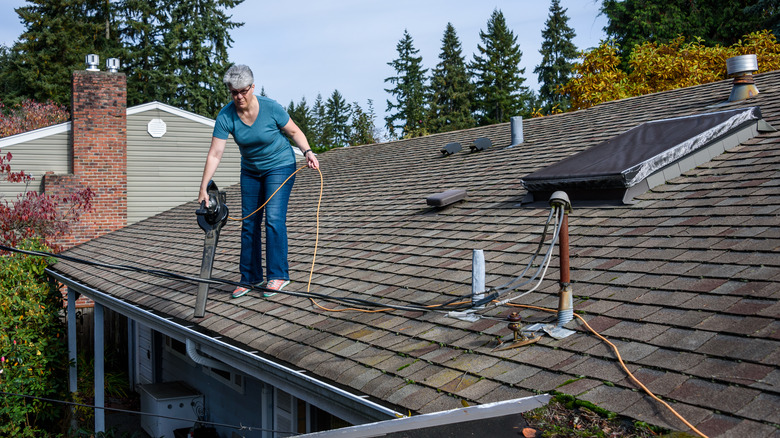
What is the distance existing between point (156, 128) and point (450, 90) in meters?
34.6

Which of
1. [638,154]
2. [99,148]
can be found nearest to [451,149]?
[638,154]

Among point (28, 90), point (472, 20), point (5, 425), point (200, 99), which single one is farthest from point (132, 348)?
point (472, 20)

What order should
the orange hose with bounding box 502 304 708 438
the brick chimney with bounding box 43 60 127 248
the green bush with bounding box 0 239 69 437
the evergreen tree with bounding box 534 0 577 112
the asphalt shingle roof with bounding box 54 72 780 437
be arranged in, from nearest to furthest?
the orange hose with bounding box 502 304 708 438 < the asphalt shingle roof with bounding box 54 72 780 437 < the green bush with bounding box 0 239 69 437 < the brick chimney with bounding box 43 60 127 248 < the evergreen tree with bounding box 534 0 577 112

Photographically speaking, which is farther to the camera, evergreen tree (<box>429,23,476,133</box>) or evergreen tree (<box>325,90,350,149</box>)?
evergreen tree (<box>325,90,350,149</box>)

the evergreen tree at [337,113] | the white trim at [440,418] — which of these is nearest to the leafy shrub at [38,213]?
the white trim at [440,418]

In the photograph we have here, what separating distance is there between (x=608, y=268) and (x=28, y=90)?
37.9 meters

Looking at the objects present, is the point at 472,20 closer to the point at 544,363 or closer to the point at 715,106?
the point at 715,106

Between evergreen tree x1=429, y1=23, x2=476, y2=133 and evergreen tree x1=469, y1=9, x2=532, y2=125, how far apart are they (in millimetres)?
1180

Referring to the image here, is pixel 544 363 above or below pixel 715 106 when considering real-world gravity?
below

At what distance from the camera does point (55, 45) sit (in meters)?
35.2

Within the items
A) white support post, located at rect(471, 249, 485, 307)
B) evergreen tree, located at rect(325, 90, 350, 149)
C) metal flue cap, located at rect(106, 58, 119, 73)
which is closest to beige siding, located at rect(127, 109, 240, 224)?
metal flue cap, located at rect(106, 58, 119, 73)

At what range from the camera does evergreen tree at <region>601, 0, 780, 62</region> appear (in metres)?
24.6

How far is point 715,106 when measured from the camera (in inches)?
262

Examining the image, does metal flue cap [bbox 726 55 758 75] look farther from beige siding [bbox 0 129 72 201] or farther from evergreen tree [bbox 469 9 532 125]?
evergreen tree [bbox 469 9 532 125]
